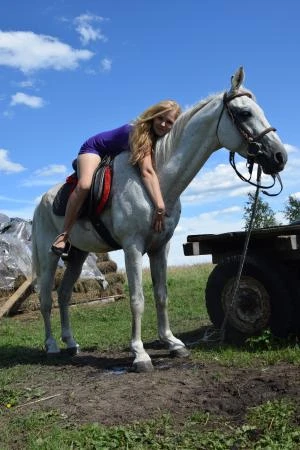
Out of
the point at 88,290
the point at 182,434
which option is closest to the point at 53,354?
the point at 182,434

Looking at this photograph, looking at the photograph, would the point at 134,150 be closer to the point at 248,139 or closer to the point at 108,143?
the point at 108,143

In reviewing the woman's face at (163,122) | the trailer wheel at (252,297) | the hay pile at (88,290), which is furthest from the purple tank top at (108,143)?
the hay pile at (88,290)

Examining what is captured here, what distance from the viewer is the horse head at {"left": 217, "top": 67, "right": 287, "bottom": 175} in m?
4.77

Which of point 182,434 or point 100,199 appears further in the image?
point 100,199

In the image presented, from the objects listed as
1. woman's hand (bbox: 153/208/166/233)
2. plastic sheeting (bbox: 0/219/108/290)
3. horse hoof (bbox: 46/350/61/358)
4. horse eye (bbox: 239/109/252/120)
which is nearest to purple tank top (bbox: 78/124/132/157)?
woman's hand (bbox: 153/208/166/233)

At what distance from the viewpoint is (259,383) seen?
4.16 meters

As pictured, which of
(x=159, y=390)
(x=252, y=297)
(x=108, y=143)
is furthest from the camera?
(x=252, y=297)

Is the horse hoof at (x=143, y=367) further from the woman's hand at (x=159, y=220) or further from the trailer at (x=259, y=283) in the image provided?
the woman's hand at (x=159, y=220)

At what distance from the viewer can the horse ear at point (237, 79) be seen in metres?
4.95

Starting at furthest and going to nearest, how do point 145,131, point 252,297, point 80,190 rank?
point 252,297 < point 80,190 < point 145,131

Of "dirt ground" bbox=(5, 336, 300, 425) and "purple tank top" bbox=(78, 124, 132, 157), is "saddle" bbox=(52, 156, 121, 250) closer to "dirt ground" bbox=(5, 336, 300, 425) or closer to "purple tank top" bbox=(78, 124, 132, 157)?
"purple tank top" bbox=(78, 124, 132, 157)

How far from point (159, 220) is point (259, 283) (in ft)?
4.72

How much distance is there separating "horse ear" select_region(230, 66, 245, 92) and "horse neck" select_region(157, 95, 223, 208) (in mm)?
184

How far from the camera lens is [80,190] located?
542 centimetres
